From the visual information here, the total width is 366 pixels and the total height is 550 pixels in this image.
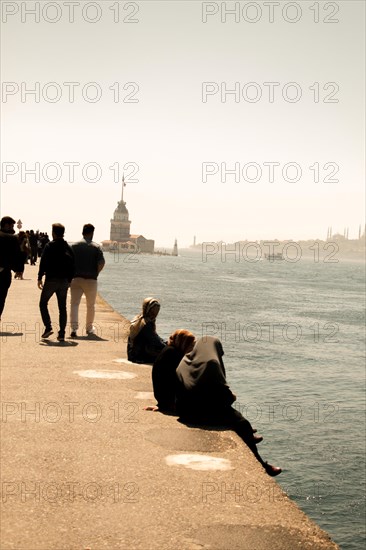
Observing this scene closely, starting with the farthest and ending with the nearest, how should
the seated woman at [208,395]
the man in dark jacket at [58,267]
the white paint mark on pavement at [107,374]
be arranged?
1. the man in dark jacket at [58,267]
2. the white paint mark on pavement at [107,374]
3. the seated woman at [208,395]

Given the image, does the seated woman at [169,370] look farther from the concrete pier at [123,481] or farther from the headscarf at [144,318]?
the headscarf at [144,318]

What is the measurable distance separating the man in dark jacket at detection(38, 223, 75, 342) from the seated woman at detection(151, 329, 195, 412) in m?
4.05

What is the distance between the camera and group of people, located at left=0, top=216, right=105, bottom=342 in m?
10.4

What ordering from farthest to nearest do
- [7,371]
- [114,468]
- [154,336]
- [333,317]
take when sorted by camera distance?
[333,317]
[154,336]
[7,371]
[114,468]

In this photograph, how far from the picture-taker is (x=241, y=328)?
40.7 meters

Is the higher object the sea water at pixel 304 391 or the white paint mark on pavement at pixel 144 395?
the white paint mark on pavement at pixel 144 395

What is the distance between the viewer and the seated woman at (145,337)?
8.59m

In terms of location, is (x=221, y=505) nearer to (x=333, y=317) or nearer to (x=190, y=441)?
(x=190, y=441)

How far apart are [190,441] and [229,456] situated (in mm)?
437

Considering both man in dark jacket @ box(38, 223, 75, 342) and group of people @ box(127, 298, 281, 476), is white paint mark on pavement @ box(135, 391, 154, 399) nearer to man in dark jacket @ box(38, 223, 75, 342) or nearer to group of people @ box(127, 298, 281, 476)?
group of people @ box(127, 298, 281, 476)

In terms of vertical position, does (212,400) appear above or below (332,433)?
above

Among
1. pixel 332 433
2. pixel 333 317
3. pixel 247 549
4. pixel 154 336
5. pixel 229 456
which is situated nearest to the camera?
pixel 247 549

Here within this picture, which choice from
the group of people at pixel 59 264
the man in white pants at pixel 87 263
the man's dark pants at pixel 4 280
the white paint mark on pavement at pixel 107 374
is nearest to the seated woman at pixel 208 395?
the white paint mark on pavement at pixel 107 374

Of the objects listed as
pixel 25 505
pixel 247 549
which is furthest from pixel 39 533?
pixel 247 549
